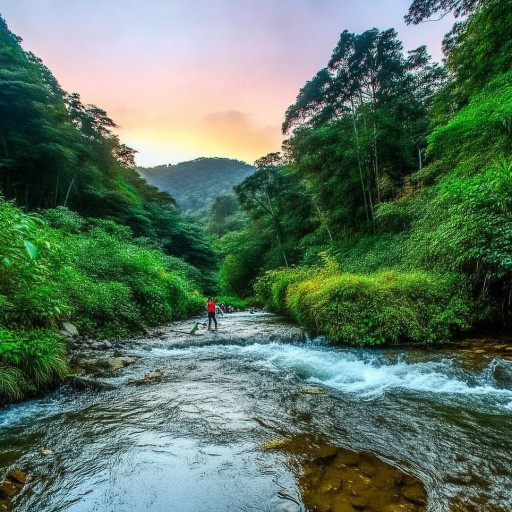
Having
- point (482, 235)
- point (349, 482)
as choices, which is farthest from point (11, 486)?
point (482, 235)

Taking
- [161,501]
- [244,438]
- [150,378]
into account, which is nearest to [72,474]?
[161,501]

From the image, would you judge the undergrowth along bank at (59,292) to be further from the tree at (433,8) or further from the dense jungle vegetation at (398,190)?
the tree at (433,8)

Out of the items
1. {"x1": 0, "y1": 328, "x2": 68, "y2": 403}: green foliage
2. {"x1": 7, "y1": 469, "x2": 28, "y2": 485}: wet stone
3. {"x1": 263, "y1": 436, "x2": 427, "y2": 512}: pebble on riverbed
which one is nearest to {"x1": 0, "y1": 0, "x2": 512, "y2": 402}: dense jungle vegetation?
{"x1": 0, "y1": 328, "x2": 68, "y2": 403}: green foliage

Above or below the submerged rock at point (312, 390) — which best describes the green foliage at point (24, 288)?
above

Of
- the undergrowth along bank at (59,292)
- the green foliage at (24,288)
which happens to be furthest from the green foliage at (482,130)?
the green foliage at (24,288)

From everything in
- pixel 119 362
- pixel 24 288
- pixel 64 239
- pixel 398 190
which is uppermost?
pixel 398 190

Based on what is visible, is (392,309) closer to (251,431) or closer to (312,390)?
(312,390)

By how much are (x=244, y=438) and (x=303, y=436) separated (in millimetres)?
664

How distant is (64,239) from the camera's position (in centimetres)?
1207

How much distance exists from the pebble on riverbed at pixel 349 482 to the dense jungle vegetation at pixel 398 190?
469 centimetres

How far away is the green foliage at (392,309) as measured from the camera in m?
7.04

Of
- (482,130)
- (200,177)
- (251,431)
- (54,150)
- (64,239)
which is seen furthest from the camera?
(200,177)

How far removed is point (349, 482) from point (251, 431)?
1.30m

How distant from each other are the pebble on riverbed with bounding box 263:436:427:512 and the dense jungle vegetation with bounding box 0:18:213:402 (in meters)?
2.81
